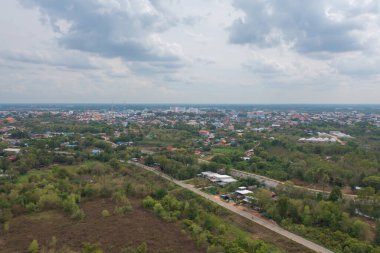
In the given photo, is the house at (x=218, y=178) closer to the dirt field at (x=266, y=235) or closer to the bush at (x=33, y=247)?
the dirt field at (x=266, y=235)

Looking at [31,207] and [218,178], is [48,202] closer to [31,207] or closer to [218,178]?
[31,207]

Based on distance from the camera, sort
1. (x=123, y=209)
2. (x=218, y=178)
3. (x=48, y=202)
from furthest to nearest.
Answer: (x=218, y=178), (x=48, y=202), (x=123, y=209)

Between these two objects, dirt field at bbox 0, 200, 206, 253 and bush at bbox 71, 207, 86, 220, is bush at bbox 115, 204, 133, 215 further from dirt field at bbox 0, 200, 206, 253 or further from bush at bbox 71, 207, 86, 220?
bush at bbox 71, 207, 86, 220

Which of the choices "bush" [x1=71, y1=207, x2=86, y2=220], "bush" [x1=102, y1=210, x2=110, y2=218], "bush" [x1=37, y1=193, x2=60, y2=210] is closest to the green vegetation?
"bush" [x1=102, y1=210, x2=110, y2=218]

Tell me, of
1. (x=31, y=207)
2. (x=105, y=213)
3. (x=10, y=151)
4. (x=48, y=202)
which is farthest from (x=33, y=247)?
(x=10, y=151)

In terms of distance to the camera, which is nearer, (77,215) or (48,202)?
(77,215)

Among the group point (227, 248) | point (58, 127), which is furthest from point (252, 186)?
point (58, 127)

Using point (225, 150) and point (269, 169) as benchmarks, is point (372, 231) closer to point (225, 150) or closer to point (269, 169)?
point (269, 169)

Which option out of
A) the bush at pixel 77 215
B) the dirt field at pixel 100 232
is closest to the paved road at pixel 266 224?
the dirt field at pixel 100 232

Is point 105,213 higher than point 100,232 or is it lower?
higher
